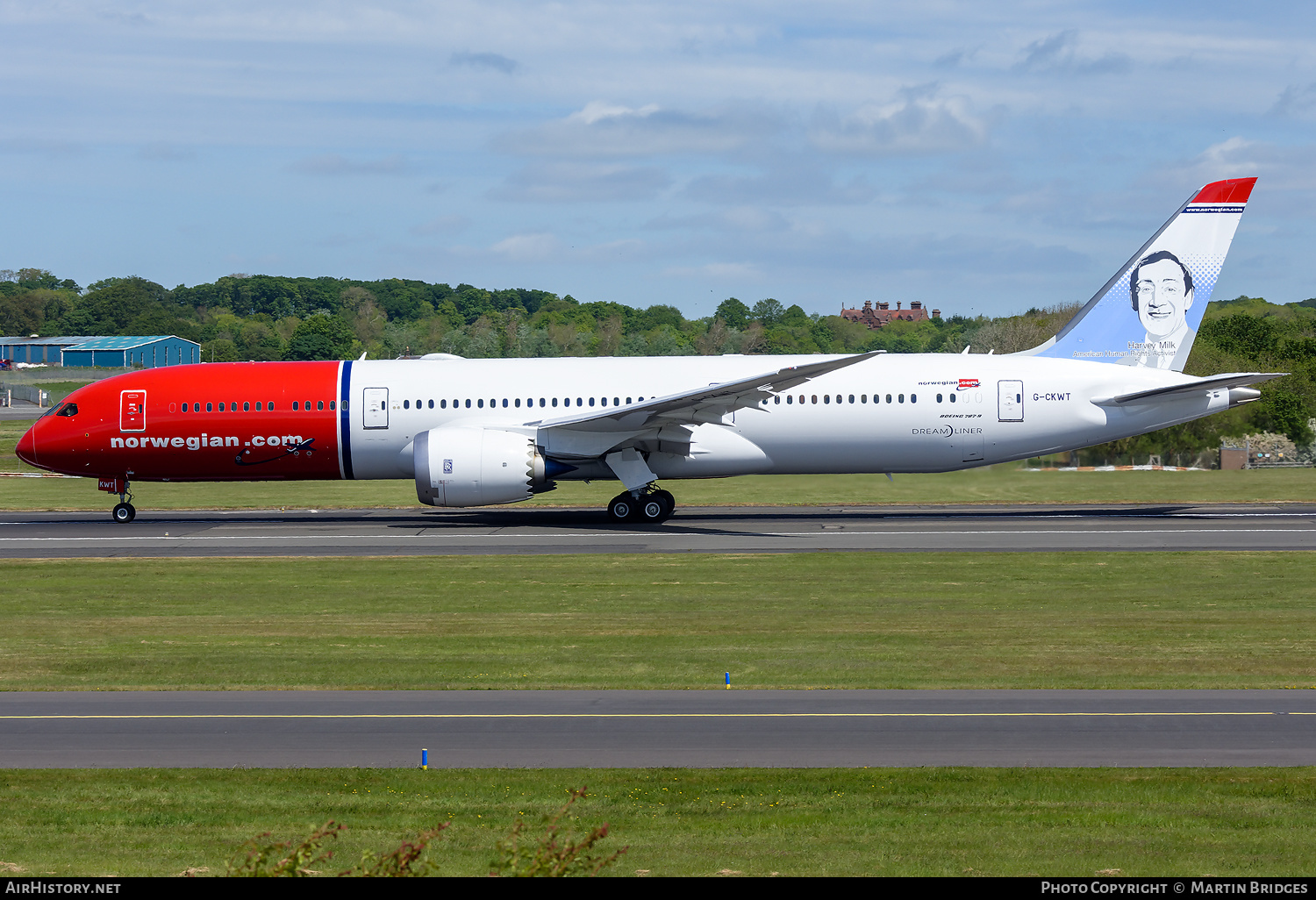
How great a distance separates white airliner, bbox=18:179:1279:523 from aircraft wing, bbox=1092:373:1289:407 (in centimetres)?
7

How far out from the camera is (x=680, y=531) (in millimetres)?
33312

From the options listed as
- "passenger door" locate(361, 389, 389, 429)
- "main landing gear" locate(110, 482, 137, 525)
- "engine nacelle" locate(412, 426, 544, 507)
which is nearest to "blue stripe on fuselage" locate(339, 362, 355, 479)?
"passenger door" locate(361, 389, 389, 429)

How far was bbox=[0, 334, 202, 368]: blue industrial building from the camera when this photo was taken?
146375 mm

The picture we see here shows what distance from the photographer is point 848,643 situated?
1827 cm

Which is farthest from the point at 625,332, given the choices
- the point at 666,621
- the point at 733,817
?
the point at 733,817

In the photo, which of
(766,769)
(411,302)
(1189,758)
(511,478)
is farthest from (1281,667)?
(411,302)

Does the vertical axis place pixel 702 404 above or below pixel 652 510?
above

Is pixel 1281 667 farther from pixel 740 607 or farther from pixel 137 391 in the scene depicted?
pixel 137 391

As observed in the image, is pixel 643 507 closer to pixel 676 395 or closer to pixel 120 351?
pixel 676 395

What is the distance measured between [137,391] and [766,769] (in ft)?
97.8

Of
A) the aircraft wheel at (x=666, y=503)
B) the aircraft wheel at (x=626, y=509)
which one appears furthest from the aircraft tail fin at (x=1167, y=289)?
the aircraft wheel at (x=626, y=509)

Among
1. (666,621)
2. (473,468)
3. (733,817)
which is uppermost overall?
(473,468)

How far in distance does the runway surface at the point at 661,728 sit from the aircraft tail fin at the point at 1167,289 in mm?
23597

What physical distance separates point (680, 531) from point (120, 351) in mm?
128801
